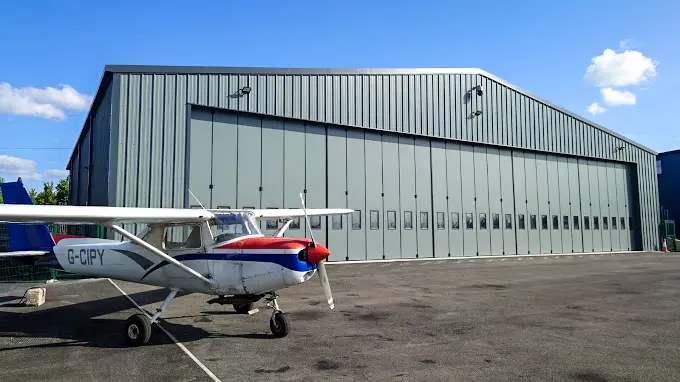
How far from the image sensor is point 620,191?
122 feet

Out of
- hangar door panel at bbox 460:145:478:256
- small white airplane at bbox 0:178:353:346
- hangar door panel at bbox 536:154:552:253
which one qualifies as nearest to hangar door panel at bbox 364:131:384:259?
→ hangar door panel at bbox 460:145:478:256

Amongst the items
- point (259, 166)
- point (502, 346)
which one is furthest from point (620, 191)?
point (502, 346)

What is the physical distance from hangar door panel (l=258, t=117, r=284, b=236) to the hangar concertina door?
0.05 m

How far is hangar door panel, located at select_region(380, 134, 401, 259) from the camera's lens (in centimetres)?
2466

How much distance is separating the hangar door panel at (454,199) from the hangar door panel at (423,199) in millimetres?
1556

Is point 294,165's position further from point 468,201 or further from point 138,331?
point 138,331

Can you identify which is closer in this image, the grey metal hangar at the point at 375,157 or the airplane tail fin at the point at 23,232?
the airplane tail fin at the point at 23,232

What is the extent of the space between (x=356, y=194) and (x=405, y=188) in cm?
353

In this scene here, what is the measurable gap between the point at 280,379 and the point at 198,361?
1489 millimetres

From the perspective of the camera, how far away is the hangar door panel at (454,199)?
27.3m

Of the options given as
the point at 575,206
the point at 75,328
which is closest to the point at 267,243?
the point at 75,328

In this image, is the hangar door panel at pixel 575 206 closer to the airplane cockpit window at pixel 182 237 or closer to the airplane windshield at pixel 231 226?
the airplane windshield at pixel 231 226

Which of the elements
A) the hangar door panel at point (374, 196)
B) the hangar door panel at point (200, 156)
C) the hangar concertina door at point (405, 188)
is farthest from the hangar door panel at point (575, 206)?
the hangar door panel at point (200, 156)

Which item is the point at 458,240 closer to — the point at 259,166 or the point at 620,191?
the point at 259,166
